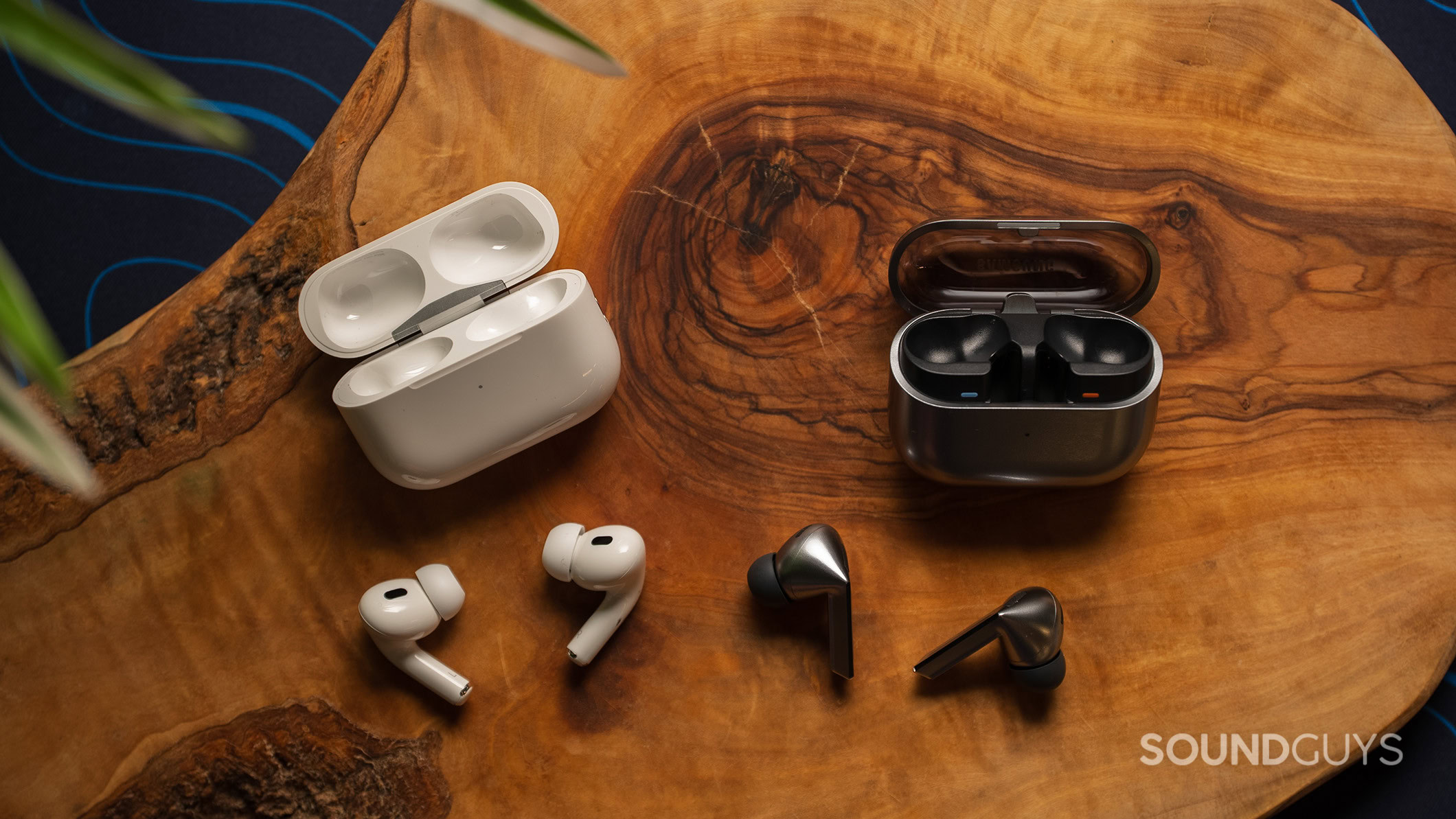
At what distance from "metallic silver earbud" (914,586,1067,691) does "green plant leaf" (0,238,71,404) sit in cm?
77

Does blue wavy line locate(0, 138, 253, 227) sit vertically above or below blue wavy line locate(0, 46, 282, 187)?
below

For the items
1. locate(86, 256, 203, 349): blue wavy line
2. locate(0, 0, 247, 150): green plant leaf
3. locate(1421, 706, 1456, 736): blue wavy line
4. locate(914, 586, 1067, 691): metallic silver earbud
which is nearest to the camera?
locate(0, 0, 247, 150): green plant leaf

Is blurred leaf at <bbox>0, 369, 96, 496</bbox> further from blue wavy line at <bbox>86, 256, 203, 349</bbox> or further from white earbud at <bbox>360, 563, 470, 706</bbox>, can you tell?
blue wavy line at <bbox>86, 256, 203, 349</bbox>

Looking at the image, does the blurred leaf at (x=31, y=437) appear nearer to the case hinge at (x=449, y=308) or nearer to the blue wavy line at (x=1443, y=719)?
the case hinge at (x=449, y=308)

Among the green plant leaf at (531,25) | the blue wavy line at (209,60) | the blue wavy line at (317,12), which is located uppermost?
the green plant leaf at (531,25)

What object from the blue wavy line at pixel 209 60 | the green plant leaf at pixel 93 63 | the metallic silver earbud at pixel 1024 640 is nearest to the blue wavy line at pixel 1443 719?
the metallic silver earbud at pixel 1024 640

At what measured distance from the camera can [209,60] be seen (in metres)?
1.49

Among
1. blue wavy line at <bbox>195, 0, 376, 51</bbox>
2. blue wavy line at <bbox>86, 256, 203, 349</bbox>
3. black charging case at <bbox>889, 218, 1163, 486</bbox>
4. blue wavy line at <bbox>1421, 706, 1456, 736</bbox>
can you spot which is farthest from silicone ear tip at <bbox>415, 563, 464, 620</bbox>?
blue wavy line at <bbox>1421, 706, 1456, 736</bbox>

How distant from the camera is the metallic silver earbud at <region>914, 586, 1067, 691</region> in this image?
867 millimetres

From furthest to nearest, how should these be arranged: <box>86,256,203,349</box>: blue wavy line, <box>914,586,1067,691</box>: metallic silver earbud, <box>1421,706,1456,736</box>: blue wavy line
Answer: <box>86,256,203,349</box>: blue wavy line → <box>1421,706,1456,736</box>: blue wavy line → <box>914,586,1067,691</box>: metallic silver earbud

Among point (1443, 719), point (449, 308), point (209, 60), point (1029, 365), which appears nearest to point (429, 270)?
point (449, 308)

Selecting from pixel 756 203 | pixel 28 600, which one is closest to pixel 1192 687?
pixel 756 203

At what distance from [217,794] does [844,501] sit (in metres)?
0.71

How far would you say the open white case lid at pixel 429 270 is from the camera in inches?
37.6
